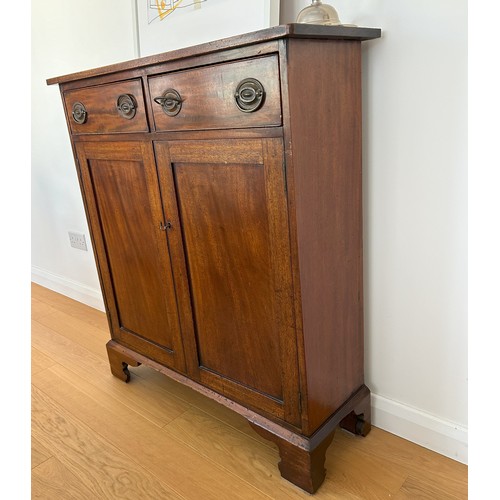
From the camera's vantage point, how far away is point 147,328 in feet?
5.62

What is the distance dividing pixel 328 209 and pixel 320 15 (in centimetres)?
49

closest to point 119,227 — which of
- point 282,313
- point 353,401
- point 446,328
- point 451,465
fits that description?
point 282,313

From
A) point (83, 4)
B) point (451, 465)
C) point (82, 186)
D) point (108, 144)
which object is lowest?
point (451, 465)

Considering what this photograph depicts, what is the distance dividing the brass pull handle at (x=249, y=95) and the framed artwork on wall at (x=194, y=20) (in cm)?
42

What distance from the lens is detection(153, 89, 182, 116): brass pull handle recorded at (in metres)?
1.21

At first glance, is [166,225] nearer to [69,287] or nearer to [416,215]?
[416,215]

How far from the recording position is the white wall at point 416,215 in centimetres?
116

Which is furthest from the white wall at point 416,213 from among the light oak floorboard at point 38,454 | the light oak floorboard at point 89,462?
the light oak floorboard at point 38,454

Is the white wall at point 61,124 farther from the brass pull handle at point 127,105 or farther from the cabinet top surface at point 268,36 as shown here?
the cabinet top surface at point 268,36

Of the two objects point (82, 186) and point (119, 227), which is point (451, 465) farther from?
point (82, 186)

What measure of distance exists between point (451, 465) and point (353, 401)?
13.1 inches

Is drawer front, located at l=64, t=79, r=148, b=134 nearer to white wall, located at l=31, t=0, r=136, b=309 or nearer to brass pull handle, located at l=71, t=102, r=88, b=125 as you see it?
brass pull handle, located at l=71, t=102, r=88, b=125

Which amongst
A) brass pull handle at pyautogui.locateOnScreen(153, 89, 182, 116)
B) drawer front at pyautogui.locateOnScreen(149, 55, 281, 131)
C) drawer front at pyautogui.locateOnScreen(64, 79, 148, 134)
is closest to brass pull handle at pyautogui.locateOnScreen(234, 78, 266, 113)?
drawer front at pyautogui.locateOnScreen(149, 55, 281, 131)

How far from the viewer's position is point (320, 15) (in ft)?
3.78
